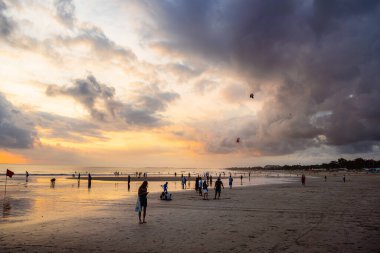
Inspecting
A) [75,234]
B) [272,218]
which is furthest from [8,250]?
[272,218]

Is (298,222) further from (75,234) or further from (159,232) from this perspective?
(75,234)

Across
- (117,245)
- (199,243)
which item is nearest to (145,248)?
(117,245)

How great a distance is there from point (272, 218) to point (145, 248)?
9478 millimetres

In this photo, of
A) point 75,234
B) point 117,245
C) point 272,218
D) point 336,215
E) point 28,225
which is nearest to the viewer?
point 117,245

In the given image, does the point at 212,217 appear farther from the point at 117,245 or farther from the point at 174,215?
the point at 117,245

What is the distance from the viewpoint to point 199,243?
11.7m

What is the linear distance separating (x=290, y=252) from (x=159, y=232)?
6039mm

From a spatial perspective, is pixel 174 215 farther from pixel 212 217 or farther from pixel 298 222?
pixel 298 222

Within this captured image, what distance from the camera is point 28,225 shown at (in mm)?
15367

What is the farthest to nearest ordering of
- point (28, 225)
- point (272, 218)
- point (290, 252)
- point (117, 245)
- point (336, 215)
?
point (336, 215)
point (272, 218)
point (28, 225)
point (117, 245)
point (290, 252)

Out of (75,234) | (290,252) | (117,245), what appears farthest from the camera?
(75,234)

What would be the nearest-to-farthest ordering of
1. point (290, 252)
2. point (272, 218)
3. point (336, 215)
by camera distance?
point (290, 252) → point (272, 218) → point (336, 215)

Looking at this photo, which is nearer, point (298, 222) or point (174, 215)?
point (298, 222)

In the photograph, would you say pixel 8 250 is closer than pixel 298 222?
Yes
